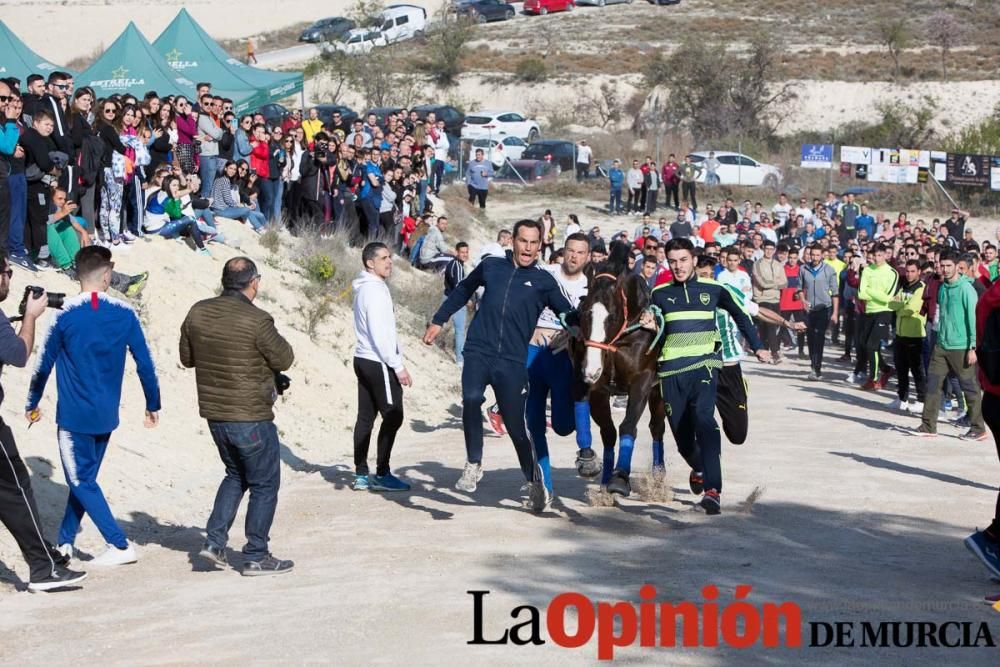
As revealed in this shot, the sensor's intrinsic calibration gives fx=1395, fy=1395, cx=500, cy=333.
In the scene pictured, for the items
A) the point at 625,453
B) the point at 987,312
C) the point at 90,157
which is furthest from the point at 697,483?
the point at 90,157

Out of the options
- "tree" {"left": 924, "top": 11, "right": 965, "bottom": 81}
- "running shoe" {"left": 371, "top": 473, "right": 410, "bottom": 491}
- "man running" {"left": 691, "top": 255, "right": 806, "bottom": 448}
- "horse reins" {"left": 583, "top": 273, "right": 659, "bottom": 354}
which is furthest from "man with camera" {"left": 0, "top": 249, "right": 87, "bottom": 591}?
"tree" {"left": 924, "top": 11, "right": 965, "bottom": 81}

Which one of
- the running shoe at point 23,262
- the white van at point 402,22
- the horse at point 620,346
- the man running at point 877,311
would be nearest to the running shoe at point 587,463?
the horse at point 620,346

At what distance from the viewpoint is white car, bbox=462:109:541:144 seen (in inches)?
1834

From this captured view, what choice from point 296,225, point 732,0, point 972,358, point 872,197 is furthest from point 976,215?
point 732,0

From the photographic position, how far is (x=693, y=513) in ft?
34.9

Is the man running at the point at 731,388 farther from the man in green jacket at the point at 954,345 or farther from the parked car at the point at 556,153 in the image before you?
the parked car at the point at 556,153

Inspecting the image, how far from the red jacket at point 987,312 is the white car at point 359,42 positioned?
50.7 metres

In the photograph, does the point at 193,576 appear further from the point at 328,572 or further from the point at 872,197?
the point at 872,197

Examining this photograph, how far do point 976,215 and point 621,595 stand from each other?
35.6m

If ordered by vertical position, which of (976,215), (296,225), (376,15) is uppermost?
(376,15)

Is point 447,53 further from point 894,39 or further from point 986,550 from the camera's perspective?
point 986,550

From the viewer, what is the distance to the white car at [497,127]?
46.6 metres

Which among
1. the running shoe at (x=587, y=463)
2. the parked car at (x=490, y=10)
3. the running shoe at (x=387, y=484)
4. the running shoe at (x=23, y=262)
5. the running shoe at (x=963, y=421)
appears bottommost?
the running shoe at (x=963, y=421)

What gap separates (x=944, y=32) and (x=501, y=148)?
1252 inches
